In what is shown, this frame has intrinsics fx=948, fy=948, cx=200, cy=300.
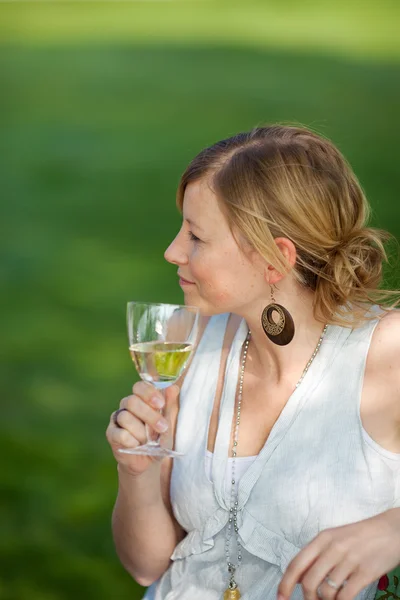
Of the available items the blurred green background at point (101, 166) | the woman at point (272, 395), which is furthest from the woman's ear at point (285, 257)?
the blurred green background at point (101, 166)

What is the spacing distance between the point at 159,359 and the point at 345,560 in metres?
0.54

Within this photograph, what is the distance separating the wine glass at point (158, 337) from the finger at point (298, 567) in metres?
0.35

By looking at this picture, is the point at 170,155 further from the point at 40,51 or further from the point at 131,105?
the point at 40,51

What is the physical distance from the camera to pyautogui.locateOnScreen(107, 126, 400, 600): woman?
2182mm

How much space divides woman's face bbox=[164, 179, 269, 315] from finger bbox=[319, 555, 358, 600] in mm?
702

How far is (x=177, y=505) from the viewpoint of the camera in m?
2.34

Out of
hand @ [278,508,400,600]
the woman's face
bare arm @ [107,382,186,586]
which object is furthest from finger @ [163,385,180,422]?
hand @ [278,508,400,600]

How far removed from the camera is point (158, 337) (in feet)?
6.48

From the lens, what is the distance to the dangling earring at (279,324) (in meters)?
2.33

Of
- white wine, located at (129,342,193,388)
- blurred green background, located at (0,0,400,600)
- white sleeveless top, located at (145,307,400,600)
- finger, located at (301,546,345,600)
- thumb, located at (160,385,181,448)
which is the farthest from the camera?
blurred green background, located at (0,0,400,600)

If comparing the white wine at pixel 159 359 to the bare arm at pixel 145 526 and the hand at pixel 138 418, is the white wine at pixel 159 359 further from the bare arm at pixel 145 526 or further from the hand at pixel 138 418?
the bare arm at pixel 145 526

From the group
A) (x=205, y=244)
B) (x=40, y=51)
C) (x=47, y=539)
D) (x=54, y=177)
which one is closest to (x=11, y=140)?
(x=54, y=177)

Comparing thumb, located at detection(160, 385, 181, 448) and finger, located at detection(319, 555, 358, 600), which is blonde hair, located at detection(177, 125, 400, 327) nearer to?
thumb, located at detection(160, 385, 181, 448)

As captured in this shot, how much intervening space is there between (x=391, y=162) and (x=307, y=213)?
4396 millimetres
